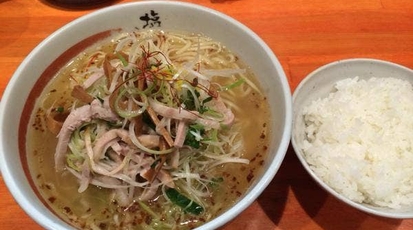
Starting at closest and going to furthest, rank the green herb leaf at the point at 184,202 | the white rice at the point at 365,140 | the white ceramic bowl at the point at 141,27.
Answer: the white ceramic bowl at the point at 141,27
the green herb leaf at the point at 184,202
the white rice at the point at 365,140

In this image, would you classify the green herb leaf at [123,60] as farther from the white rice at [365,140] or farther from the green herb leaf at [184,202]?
the white rice at [365,140]

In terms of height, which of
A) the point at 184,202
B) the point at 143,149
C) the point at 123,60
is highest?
the point at 123,60

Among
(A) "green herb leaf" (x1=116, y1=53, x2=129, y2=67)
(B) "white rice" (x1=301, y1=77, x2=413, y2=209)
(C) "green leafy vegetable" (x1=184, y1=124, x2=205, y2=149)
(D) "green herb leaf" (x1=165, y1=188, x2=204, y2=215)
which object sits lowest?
(D) "green herb leaf" (x1=165, y1=188, x2=204, y2=215)

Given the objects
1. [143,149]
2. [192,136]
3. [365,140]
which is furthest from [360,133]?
[143,149]

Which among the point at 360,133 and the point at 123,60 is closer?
the point at 123,60

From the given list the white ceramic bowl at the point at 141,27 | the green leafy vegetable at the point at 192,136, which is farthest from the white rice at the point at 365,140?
the green leafy vegetable at the point at 192,136

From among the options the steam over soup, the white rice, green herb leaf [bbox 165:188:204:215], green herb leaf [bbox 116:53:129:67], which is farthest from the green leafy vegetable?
the white rice

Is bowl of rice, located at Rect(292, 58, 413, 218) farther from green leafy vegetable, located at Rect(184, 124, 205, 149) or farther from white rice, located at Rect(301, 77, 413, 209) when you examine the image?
green leafy vegetable, located at Rect(184, 124, 205, 149)

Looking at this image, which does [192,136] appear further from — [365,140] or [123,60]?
[365,140]
